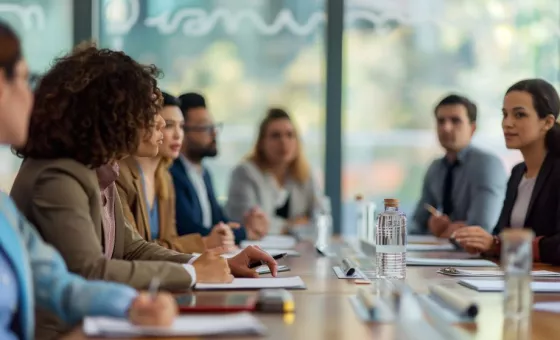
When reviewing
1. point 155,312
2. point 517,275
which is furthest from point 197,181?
point 155,312

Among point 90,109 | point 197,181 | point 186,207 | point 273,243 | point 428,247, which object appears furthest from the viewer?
point 197,181

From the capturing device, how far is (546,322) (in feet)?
6.24

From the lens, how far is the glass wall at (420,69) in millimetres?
6094

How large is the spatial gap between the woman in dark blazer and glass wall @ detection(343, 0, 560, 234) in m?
2.39

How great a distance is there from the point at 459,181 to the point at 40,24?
3161mm

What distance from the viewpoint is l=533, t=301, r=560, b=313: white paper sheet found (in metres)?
2.05

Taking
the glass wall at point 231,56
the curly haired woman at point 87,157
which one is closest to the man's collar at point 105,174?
the curly haired woman at point 87,157

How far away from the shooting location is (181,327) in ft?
5.44

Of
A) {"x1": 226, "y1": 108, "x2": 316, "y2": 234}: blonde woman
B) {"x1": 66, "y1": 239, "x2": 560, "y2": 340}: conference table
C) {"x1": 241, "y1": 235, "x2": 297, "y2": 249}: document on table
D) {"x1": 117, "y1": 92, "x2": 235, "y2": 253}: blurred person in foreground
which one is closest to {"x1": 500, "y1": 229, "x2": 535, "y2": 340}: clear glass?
{"x1": 66, "y1": 239, "x2": 560, "y2": 340}: conference table

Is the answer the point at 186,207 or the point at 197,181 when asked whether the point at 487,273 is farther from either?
the point at 197,181

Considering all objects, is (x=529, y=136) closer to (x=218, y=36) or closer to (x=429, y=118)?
(x=429, y=118)

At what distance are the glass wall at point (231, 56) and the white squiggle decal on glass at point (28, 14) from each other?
423 mm

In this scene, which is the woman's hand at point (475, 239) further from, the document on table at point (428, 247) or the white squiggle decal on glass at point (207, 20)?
the white squiggle decal on glass at point (207, 20)

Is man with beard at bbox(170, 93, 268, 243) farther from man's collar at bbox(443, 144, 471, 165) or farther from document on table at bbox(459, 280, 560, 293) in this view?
document on table at bbox(459, 280, 560, 293)
